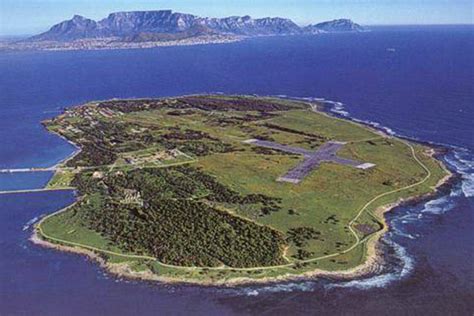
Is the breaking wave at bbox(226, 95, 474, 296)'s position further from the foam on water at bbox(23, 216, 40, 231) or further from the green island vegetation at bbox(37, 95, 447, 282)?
the foam on water at bbox(23, 216, 40, 231)

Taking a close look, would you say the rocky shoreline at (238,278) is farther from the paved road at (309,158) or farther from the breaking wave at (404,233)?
the paved road at (309,158)

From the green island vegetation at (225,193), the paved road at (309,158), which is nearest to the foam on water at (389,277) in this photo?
the green island vegetation at (225,193)

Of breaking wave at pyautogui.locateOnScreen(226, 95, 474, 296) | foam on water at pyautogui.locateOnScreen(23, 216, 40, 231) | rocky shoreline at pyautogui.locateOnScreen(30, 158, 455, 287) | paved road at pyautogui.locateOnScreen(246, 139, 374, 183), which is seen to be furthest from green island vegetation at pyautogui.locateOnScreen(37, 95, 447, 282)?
breaking wave at pyautogui.locateOnScreen(226, 95, 474, 296)

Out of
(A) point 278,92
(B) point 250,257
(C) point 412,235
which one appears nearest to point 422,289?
(C) point 412,235

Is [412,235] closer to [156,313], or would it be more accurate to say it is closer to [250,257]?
[250,257]

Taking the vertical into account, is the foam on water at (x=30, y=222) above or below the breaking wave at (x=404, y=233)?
above

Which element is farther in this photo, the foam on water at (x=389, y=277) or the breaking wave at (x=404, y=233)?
the foam on water at (x=389, y=277)
